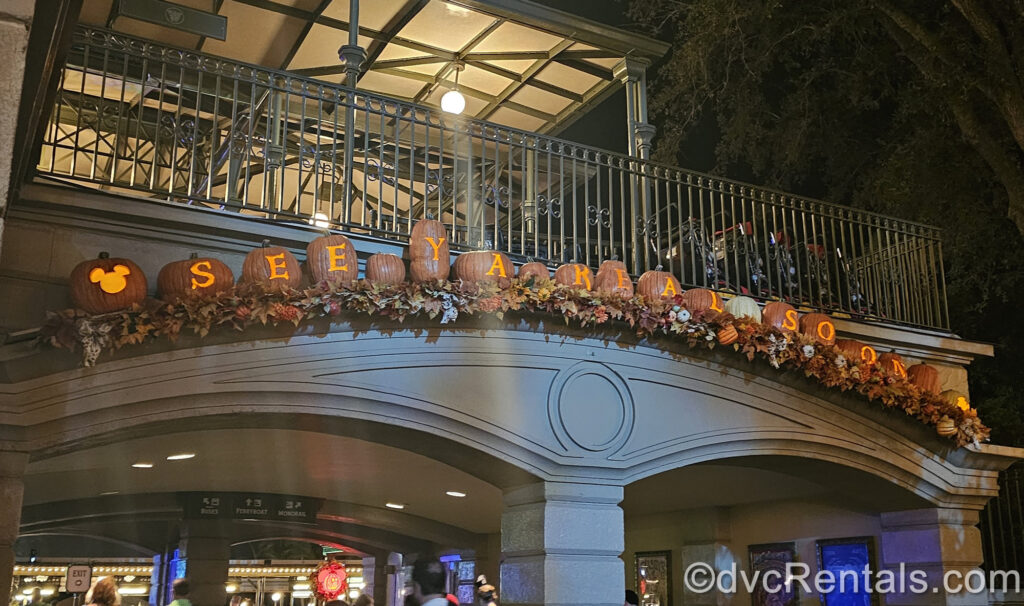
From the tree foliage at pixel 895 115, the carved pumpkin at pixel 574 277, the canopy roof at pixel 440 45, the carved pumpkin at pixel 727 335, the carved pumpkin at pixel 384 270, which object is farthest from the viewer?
the tree foliage at pixel 895 115

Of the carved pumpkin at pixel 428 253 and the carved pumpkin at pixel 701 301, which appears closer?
the carved pumpkin at pixel 428 253

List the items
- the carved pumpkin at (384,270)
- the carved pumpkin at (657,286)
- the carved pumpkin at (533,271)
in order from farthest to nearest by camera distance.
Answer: the carved pumpkin at (657,286)
the carved pumpkin at (533,271)
the carved pumpkin at (384,270)

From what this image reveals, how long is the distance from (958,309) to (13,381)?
13.4 metres

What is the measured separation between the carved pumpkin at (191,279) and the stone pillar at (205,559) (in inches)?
276

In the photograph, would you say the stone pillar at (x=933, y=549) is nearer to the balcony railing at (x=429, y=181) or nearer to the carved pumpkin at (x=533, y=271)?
the balcony railing at (x=429, y=181)

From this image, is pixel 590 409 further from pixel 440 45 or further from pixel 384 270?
pixel 440 45

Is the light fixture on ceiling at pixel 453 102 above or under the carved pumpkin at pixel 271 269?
above

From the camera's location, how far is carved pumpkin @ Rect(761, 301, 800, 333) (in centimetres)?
880

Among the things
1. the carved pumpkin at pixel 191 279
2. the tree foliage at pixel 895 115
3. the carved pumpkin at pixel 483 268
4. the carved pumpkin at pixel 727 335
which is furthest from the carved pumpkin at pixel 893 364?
the carved pumpkin at pixel 191 279

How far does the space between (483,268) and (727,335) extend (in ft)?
8.04

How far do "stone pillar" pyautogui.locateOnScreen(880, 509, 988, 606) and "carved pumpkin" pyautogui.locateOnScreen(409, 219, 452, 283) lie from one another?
6.12 metres

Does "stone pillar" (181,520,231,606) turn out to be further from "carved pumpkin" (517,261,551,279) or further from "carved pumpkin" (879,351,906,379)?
"carved pumpkin" (879,351,906,379)

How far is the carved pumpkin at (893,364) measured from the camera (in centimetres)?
936

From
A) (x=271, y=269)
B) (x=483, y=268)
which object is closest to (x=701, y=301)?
(x=483, y=268)
